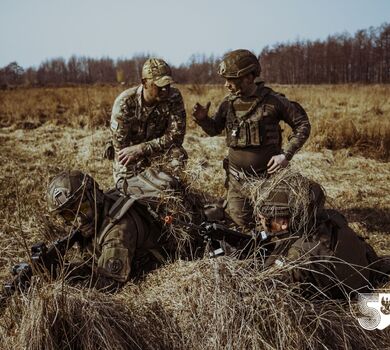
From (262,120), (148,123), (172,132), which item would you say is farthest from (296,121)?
(148,123)

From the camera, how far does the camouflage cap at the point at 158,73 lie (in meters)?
4.46

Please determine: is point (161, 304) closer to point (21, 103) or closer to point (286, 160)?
point (286, 160)

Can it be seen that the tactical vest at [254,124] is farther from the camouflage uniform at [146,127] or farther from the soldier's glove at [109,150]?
the soldier's glove at [109,150]

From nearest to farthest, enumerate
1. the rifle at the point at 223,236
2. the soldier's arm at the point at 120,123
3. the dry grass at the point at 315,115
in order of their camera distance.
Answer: the rifle at the point at 223,236, the soldier's arm at the point at 120,123, the dry grass at the point at 315,115

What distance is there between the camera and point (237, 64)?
432 cm

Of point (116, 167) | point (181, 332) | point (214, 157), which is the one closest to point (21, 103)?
point (214, 157)

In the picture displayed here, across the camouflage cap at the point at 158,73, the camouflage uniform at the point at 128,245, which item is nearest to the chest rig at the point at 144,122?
the camouflage cap at the point at 158,73

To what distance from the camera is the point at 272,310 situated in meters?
2.79

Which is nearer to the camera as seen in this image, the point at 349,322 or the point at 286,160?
the point at 349,322

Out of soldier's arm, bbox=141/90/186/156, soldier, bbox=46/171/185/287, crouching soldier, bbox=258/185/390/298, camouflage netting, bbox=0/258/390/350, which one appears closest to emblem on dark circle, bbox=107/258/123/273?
soldier, bbox=46/171/185/287

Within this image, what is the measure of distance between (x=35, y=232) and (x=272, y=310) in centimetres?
294

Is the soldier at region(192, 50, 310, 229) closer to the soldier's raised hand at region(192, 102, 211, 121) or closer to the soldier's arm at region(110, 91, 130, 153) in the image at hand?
the soldier's raised hand at region(192, 102, 211, 121)

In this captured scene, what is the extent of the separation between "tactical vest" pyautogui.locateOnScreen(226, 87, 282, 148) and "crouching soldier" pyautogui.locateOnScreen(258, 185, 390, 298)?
1343 mm

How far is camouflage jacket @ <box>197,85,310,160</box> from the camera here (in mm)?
4543
